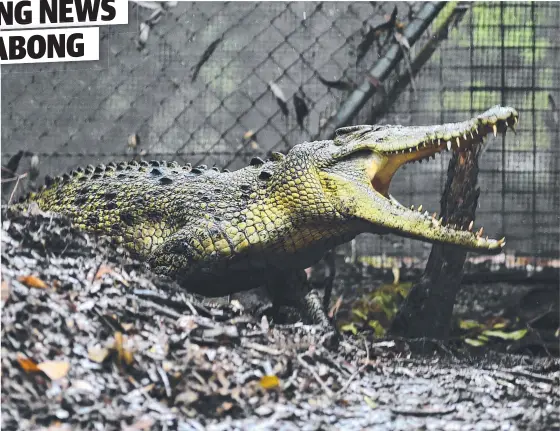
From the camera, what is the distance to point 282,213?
3.35 meters

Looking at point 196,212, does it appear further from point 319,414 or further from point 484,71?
point 484,71

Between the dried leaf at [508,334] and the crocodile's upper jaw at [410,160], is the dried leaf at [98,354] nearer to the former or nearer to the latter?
the crocodile's upper jaw at [410,160]

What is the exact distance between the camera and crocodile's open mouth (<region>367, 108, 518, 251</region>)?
315 cm

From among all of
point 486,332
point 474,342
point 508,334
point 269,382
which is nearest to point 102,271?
point 269,382

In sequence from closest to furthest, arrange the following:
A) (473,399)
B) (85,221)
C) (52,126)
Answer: (473,399) < (85,221) < (52,126)

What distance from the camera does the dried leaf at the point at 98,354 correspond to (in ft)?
9.44

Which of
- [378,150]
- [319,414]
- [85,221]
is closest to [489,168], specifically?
[378,150]

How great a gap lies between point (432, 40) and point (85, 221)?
195cm

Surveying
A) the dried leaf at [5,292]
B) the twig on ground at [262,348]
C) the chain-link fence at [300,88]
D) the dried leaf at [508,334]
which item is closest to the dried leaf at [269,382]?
the twig on ground at [262,348]

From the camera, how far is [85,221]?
3.56m

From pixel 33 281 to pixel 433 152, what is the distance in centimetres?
172

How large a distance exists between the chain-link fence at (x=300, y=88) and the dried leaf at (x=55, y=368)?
4.43 feet

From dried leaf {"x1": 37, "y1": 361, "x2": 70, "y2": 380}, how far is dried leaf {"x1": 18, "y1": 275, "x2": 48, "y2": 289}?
1.12 ft

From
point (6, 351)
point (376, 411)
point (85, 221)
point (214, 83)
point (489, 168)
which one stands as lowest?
point (376, 411)
